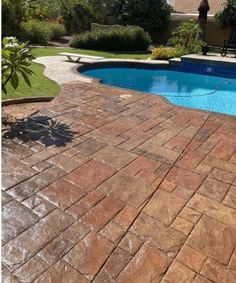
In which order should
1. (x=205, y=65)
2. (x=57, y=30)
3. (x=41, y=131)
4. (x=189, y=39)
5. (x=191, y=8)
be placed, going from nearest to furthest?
(x=41, y=131), (x=205, y=65), (x=189, y=39), (x=57, y=30), (x=191, y=8)

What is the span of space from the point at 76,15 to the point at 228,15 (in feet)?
34.4

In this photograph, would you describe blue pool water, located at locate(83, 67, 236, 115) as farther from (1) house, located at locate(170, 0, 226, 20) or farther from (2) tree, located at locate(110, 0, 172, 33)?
(1) house, located at locate(170, 0, 226, 20)

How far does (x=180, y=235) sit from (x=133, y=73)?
1000cm

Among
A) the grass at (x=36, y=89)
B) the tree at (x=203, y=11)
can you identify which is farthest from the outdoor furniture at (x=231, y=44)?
the grass at (x=36, y=89)

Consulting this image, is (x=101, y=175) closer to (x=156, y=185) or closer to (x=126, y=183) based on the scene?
(x=126, y=183)

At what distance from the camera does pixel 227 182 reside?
147 inches

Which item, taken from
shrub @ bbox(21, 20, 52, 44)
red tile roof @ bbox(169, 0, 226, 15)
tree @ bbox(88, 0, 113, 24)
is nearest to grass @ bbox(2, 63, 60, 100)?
shrub @ bbox(21, 20, 52, 44)

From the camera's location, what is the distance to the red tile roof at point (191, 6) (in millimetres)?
23484

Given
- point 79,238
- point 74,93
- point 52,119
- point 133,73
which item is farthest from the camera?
point 133,73

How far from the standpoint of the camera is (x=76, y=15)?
19.9m

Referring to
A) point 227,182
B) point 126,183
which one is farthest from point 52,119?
point 227,182

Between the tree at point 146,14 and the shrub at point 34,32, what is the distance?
24.7ft

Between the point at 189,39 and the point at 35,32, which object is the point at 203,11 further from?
the point at 35,32

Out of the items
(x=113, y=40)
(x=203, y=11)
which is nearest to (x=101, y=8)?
(x=113, y=40)
